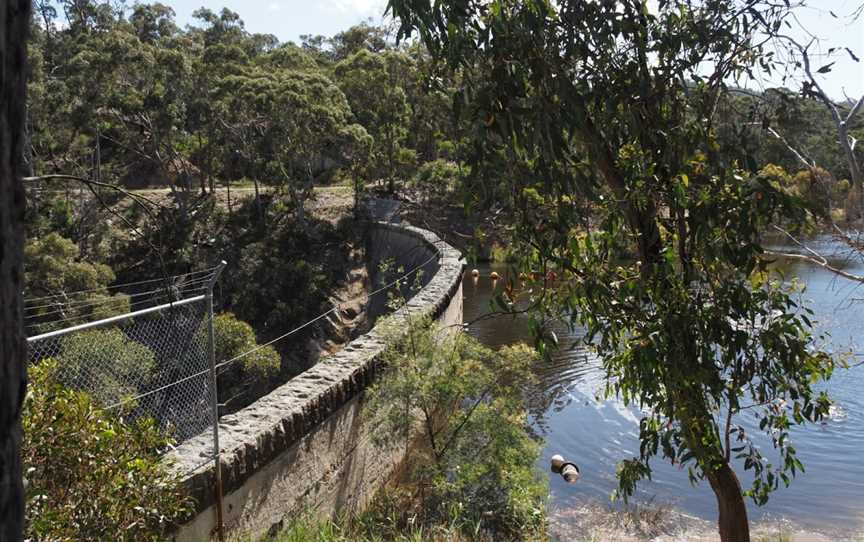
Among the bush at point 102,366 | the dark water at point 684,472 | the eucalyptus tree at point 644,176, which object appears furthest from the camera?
the dark water at point 684,472

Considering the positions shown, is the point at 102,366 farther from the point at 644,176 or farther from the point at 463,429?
the point at 644,176

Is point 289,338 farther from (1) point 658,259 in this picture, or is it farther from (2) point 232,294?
(1) point 658,259

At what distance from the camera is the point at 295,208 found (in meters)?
30.9

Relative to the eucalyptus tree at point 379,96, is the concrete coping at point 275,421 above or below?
below

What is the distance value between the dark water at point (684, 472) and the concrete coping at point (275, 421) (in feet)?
7.71

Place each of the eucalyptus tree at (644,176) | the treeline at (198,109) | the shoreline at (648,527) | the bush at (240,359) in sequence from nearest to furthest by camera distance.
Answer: the eucalyptus tree at (644,176) < the shoreline at (648,527) < the bush at (240,359) < the treeline at (198,109)

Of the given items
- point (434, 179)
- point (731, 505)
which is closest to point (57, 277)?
point (731, 505)

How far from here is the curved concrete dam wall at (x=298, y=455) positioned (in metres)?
5.59

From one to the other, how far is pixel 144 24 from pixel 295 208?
16.4 meters

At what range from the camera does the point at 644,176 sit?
13.1ft

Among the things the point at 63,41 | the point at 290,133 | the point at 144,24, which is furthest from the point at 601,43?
the point at 144,24

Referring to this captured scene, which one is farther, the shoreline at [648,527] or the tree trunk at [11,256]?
the shoreline at [648,527]

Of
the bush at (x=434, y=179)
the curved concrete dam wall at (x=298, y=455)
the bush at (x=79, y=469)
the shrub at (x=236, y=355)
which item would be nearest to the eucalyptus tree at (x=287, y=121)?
the bush at (x=434, y=179)

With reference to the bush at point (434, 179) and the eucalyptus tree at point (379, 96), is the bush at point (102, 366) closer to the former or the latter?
the eucalyptus tree at point (379, 96)
